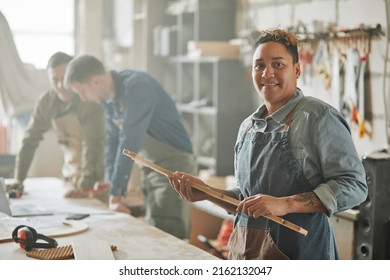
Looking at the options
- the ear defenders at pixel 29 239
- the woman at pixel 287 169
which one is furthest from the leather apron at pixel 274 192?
the ear defenders at pixel 29 239

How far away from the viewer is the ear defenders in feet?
7.08

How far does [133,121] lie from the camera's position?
3219 millimetres

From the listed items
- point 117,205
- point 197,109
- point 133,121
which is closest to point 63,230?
point 117,205

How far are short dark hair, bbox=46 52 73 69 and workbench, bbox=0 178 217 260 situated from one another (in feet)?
2.01

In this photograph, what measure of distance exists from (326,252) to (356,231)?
0.93m

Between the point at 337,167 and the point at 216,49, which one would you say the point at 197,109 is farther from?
the point at 337,167

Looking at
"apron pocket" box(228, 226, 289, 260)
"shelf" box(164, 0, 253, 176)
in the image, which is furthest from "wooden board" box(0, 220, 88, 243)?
"shelf" box(164, 0, 253, 176)

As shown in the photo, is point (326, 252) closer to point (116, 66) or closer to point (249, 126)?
point (249, 126)

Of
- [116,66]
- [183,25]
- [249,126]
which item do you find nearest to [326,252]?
[249,126]

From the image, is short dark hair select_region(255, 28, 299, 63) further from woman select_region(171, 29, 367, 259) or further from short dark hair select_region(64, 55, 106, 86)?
short dark hair select_region(64, 55, 106, 86)

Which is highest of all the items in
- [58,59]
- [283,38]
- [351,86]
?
[283,38]

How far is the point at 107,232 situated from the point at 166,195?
1021mm

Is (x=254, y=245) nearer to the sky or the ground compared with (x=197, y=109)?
nearer to the ground

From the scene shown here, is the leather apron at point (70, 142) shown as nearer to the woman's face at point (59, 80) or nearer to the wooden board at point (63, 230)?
the woman's face at point (59, 80)
